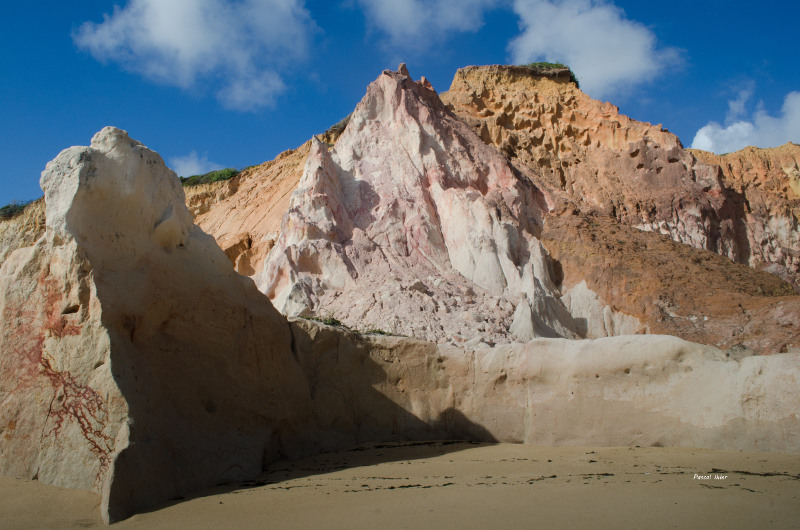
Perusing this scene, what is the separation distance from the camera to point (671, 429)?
23.2 ft

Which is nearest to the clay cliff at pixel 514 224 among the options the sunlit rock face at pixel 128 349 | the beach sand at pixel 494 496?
the sunlit rock face at pixel 128 349

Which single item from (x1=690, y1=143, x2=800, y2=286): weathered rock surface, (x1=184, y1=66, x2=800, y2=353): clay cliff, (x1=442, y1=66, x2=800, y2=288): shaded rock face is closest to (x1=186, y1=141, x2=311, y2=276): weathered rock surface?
(x1=184, y1=66, x2=800, y2=353): clay cliff

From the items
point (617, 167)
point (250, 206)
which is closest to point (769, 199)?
point (617, 167)

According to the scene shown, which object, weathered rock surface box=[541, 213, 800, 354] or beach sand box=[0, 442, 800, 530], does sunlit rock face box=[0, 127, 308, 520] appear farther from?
weathered rock surface box=[541, 213, 800, 354]

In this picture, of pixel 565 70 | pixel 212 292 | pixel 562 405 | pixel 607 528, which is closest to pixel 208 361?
pixel 212 292

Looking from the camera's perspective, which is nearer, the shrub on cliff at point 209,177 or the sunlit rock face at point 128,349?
the sunlit rock face at point 128,349

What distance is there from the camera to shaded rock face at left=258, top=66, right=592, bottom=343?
1781 centimetres

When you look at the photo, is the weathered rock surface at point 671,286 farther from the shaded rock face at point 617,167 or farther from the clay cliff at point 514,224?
the shaded rock face at point 617,167

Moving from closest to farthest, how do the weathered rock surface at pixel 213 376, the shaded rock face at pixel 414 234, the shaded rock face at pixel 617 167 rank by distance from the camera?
the weathered rock surface at pixel 213 376 → the shaded rock face at pixel 414 234 → the shaded rock face at pixel 617 167

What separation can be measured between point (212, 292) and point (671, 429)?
17.9 ft

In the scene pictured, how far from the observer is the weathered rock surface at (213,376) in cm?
596

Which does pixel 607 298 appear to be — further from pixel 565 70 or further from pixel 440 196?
pixel 565 70

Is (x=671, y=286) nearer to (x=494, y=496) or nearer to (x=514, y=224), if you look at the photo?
(x=514, y=224)

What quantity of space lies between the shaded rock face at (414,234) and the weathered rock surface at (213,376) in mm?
7592
